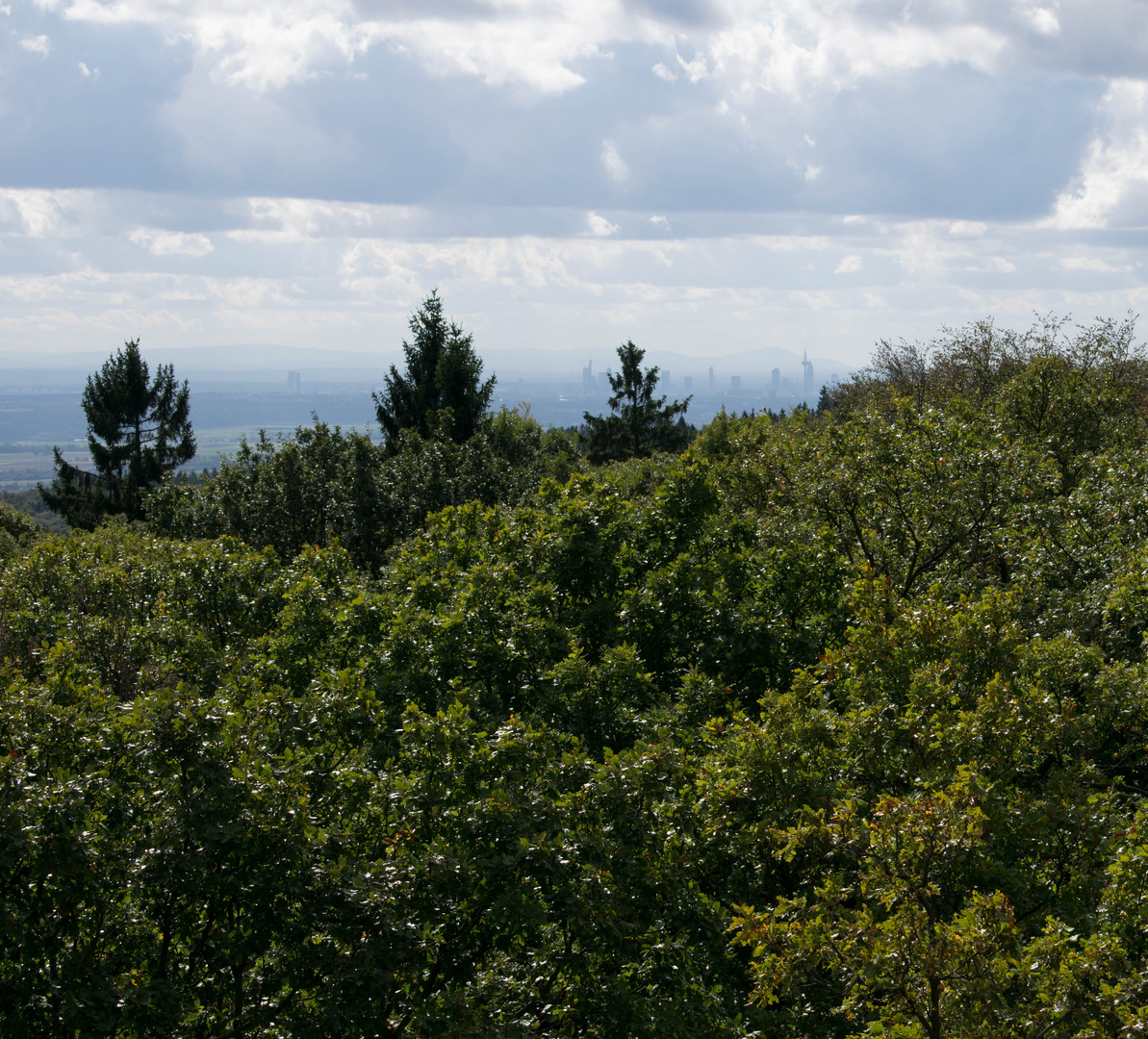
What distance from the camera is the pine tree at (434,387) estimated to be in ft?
135

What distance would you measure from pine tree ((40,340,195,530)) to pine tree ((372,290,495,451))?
20.7 meters

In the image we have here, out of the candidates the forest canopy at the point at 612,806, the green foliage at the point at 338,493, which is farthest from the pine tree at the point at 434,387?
the forest canopy at the point at 612,806

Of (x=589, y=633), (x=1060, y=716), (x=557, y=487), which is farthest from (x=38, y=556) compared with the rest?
(x=1060, y=716)

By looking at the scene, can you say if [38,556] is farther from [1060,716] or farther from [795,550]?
[1060,716]

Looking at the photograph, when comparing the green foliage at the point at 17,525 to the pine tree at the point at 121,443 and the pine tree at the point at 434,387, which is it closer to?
the pine tree at the point at 121,443

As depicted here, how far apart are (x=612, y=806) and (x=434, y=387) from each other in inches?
1501

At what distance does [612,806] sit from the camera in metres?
7.68

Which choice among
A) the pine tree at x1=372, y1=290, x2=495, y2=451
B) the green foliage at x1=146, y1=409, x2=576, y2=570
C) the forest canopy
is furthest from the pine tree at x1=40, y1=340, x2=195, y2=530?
the forest canopy

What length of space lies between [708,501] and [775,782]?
7169 mm

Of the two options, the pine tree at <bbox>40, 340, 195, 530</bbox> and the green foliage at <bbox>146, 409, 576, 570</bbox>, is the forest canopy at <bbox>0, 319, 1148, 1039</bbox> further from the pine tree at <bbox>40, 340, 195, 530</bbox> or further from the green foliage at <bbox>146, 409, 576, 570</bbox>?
the pine tree at <bbox>40, 340, 195, 530</bbox>

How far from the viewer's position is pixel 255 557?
53.6ft

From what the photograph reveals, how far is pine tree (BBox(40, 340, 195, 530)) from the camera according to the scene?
2270 inches

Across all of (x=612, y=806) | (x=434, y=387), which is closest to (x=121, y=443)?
(x=434, y=387)

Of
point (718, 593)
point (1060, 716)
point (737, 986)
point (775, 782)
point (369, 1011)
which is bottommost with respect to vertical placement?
point (737, 986)
